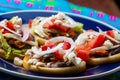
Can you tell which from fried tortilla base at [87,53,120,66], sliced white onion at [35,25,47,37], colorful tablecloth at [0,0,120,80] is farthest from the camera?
colorful tablecloth at [0,0,120,80]

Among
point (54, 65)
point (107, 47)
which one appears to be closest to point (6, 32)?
point (54, 65)

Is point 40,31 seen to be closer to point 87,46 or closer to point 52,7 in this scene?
point 87,46

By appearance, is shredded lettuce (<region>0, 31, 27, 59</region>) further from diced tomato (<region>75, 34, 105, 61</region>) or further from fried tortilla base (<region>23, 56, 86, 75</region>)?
diced tomato (<region>75, 34, 105, 61</region>)

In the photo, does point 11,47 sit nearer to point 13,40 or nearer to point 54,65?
point 13,40

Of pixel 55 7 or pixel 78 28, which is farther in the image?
pixel 55 7

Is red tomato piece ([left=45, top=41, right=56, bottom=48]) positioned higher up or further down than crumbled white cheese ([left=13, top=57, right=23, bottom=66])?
higher up

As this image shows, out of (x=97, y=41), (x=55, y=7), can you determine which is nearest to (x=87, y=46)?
(x=97, y=41)

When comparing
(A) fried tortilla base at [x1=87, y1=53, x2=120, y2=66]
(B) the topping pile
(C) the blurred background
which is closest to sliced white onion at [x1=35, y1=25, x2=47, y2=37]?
(B) the topping pile

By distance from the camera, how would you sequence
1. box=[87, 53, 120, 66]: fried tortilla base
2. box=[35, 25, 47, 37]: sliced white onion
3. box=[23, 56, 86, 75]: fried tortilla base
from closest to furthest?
box=[23, 56, 86, 75]: fried tortilla base, box=[87, 53, 120, 66]: fried tortilla base, box=[35, 25, 47, 37]: sliced white onion

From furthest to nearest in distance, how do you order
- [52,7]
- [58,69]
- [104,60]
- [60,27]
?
1. [52,7]
2. [60,27]
3. [104,60]
4. [58,69]

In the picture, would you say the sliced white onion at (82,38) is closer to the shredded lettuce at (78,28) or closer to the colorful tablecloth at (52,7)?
the shredded lettuce at (78,28)

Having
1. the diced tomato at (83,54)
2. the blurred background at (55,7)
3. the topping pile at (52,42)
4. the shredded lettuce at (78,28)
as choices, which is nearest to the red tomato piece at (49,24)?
the topping pile at (52,42)
